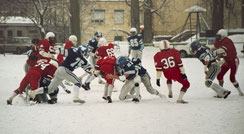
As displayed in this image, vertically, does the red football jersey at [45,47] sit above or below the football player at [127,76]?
above

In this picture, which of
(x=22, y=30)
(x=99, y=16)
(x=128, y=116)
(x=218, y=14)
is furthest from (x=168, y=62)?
(x=99, y=16)

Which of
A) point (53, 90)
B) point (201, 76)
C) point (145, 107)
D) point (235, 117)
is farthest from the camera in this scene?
point (201, 76)

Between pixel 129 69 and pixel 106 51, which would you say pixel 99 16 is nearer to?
pixel 106 51

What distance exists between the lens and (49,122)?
23.2 feet

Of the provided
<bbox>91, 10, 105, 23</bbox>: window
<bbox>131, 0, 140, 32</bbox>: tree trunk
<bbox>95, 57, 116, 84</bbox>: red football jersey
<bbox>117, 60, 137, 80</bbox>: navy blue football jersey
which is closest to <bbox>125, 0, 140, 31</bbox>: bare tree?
<bbox>131, 0, 140, 32</bbox>: tree trunk

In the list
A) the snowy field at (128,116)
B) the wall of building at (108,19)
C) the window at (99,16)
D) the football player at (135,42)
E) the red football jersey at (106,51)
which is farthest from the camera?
the window at (99,16)

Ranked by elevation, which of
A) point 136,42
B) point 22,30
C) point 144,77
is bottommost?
point 144,77

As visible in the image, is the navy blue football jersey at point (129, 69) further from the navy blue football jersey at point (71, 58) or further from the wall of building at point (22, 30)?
the wall of building at point (22, 30)

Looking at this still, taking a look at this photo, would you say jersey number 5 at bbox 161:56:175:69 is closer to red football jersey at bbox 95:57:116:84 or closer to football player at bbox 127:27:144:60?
red football jersey at bbox 95:57:116:84

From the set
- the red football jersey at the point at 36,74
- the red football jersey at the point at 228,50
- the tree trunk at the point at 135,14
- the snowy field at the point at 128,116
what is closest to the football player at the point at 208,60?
the red football jersey at the point at 228,50

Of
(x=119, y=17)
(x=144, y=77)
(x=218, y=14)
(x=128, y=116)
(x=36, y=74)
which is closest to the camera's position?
(x=128, y=116)

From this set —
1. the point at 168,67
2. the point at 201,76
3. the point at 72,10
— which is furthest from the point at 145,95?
the point at 72,10

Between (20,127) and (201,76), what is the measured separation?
10.2m

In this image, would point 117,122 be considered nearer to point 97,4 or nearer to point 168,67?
point 168,67
